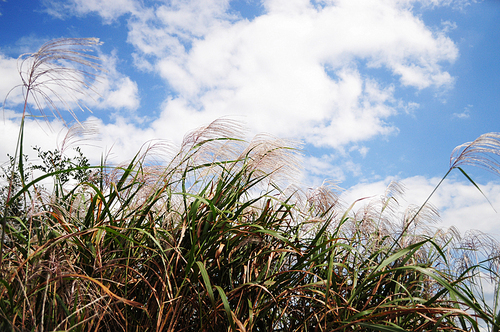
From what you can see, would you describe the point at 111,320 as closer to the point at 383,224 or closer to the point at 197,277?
the point at 197,277

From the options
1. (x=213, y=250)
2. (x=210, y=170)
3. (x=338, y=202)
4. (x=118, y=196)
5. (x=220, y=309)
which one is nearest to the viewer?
(x=220, y=309)

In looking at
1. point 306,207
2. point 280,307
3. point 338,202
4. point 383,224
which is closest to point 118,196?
point 280,307

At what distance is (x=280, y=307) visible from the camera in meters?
1.90

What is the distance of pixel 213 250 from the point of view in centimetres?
185

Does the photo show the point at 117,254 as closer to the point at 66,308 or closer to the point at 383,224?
the point at 66,308

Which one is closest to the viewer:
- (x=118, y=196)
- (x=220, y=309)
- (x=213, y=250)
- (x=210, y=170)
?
(x=220, y=309)

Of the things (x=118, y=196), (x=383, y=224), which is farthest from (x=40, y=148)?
(x=383, y=224)

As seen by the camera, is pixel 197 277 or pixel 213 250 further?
pixel 213 250

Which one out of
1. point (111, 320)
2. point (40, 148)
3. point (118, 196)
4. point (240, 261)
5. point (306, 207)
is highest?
point (40, 148)

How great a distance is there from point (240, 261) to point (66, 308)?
869 millimetres

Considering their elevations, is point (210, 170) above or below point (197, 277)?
above

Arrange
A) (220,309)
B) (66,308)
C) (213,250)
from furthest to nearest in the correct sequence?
(213,250) < (220,309) < (66,308)

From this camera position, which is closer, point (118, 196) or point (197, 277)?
point (197, 277)

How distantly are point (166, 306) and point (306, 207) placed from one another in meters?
1.32
